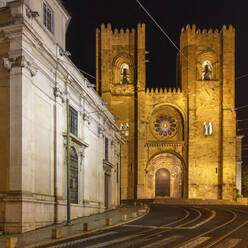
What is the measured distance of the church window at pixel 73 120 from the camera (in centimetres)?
2111

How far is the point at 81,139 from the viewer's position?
21938 mm

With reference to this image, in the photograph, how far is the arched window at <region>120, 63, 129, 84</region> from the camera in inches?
2131

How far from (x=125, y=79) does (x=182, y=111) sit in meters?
9.67

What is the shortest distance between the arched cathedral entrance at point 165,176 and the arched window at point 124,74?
12034 millimetres

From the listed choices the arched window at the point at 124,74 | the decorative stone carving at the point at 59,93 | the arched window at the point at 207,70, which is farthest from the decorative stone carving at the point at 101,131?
the arched window at the point at 207,70

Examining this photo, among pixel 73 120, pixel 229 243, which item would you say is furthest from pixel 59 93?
pixel 229 243

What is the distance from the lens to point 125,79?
5425 cm

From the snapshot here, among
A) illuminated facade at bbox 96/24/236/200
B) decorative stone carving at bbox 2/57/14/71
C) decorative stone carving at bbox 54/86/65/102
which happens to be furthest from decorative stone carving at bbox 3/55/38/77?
illuminated facade at bbox 96/24/236/200

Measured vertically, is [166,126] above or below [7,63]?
below

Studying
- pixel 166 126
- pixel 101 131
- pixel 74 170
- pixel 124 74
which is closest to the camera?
pixel 74 170

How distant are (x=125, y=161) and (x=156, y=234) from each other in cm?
3715

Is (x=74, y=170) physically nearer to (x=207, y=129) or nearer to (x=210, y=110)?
(x=207, y=129)

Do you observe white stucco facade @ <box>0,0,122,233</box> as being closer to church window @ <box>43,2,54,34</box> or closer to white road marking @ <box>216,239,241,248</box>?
church window @ <box>43,2,54,34</box>

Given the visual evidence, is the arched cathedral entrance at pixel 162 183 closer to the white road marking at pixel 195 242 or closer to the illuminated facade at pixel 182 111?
the illuminated facade at pixel 182 111
